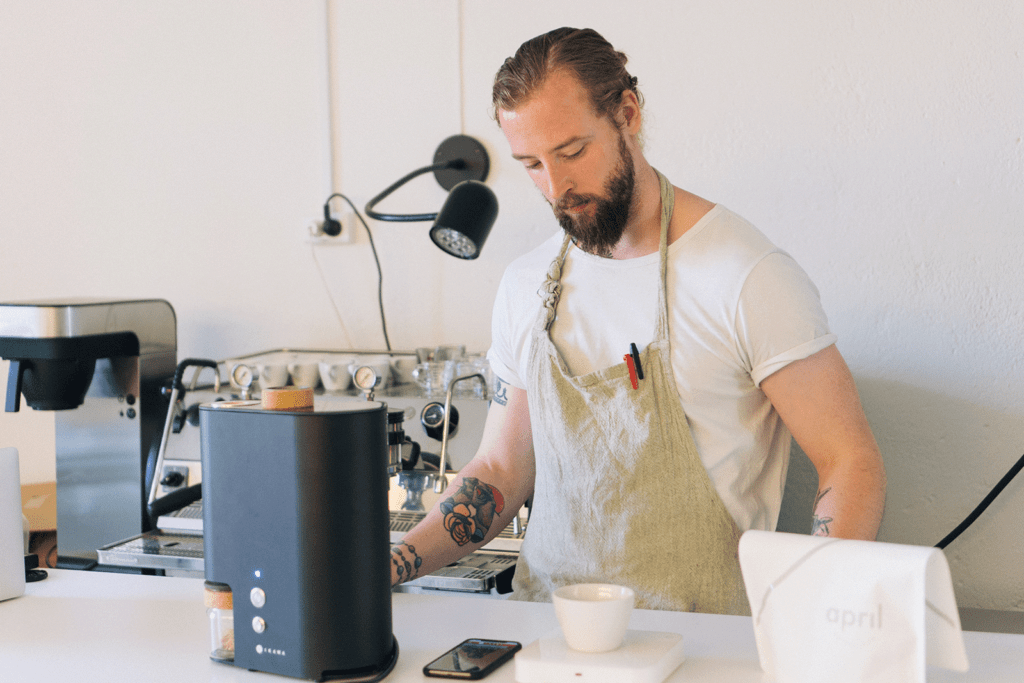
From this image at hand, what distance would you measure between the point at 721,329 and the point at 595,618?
1.98 feet

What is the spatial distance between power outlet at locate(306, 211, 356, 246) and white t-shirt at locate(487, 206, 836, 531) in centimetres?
99

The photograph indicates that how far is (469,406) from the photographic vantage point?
191 cm

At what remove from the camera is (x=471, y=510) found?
144 cm

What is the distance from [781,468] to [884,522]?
1.93 feet

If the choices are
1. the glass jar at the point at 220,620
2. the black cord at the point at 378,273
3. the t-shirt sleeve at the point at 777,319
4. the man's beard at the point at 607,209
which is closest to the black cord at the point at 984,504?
the t-shirt sleeve at the point at 777,319

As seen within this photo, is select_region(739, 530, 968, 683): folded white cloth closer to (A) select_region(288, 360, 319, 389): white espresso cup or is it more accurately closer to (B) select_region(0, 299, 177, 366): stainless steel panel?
(A) select_region(288, 360, 319, 389): white espresso cup

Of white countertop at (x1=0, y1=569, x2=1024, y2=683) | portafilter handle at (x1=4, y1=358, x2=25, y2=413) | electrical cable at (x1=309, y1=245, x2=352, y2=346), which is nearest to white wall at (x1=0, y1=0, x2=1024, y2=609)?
electrical cable at (x1=309, y1=245, x2=352, y2=346)

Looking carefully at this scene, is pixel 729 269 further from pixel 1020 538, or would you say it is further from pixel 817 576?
pixel 1020 538

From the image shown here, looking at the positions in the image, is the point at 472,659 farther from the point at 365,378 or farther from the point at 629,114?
the point at 365,378

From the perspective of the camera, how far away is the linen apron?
140 cm

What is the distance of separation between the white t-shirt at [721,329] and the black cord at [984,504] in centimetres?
63

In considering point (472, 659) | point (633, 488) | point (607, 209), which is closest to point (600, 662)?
point (472, 659)

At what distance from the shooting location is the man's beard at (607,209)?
4.66ft

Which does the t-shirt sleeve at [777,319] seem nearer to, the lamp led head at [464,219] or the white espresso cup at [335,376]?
the lamp led head at [464,219]
